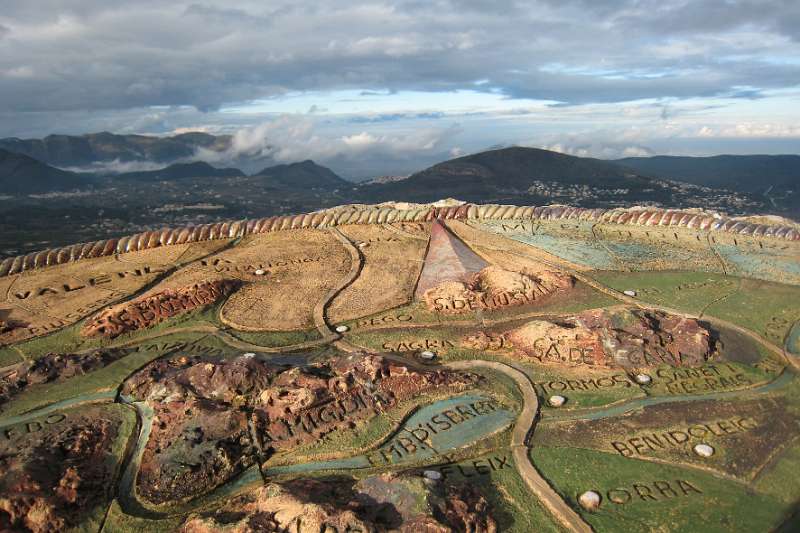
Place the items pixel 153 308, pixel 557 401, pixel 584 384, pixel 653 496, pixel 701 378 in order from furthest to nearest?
pixel 153 308 → pixel 701 378 → pixel 584 384 → pixel 557 401 → pixel 653 496

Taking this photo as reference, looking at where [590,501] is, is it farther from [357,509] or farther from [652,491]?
[357,509]

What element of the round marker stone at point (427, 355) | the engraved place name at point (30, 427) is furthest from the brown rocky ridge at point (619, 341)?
the engraved place name at point (30, 427)

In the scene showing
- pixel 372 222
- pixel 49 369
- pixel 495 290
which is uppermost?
pixel 372 222

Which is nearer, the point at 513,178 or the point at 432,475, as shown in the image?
the point at 432,475

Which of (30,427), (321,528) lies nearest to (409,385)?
(321,528)

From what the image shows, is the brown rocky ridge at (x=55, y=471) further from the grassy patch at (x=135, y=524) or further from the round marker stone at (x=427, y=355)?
the round marker stone at (x=427, y=355)

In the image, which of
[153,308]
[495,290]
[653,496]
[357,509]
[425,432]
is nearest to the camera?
[357,509]

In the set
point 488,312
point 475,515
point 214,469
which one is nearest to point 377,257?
point 488,312

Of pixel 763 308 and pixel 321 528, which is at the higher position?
pixel 763 308
